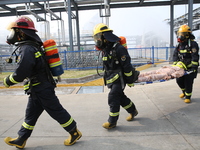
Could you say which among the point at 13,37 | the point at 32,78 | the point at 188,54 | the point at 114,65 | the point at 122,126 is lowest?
the point at 122,126

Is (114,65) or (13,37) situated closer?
(13,37)

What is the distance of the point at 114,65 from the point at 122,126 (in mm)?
1113

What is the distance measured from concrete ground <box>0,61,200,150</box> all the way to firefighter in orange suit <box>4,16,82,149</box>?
32 centimetres

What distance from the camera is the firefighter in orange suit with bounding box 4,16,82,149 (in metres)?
2.12

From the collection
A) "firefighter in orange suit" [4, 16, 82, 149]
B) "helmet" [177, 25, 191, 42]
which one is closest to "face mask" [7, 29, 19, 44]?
"firefighter in orange suit" [4, 16, 82, 149]

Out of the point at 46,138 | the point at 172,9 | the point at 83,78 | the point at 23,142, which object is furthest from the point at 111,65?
the point at 172,9

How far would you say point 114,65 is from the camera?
9.57ft

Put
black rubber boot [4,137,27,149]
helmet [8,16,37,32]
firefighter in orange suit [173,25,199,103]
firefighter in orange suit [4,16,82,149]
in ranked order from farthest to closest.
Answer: firefighter in orange suit [173,25,199,103], black rubber boot [4,137,27,149], helmet [8,16,37,32], firefighter in orange suit [4,16,82,149]

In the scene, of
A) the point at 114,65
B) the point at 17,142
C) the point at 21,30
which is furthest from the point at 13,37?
the point at 114,65

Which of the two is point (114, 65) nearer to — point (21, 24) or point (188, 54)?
point (21, 24)

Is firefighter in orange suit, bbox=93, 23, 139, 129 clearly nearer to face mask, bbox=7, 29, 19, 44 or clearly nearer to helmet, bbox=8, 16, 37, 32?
helmet, bbox=8, 16, 37, 32

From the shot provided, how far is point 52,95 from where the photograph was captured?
2355 millimetres

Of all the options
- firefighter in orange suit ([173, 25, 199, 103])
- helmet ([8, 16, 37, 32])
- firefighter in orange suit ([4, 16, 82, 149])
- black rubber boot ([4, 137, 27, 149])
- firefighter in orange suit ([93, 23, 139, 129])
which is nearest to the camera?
firefighter in orange suit ([4, 16, 82, 149])

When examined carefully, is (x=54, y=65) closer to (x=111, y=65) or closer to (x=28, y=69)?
(x=28, y=69)
